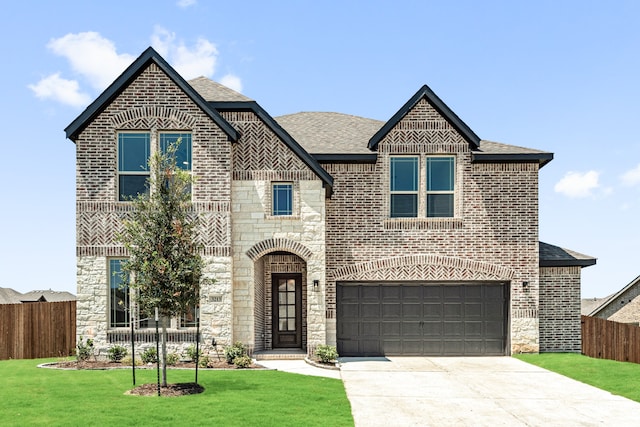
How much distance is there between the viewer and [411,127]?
63.0 feet

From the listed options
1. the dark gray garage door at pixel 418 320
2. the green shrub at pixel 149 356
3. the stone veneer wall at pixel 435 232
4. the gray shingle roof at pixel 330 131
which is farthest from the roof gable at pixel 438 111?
the green shrub at pixel 149 356

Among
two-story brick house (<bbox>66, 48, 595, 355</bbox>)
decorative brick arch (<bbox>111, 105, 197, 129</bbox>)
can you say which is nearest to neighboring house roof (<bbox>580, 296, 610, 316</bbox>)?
two-story brick house (<bbox>66, 48, 595, 355</bbox>)

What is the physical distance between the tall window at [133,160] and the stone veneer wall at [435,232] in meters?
5.80

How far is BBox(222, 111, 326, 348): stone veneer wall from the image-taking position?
1756 cm

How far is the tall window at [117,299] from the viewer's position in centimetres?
1697

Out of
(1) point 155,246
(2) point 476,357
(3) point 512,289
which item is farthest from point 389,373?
(1) point 155,246

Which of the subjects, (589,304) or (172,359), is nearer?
(172,359)

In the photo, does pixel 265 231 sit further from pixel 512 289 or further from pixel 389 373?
pixel 512 289

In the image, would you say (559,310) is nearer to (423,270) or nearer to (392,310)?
(423,270)

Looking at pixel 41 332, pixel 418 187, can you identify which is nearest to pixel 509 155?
pixel 418 187

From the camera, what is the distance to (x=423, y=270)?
19094 millimetres

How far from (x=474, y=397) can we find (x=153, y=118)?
38.4 ft

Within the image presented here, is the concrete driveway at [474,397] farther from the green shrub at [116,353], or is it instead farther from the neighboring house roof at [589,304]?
the neighboring house roof at [589,304]

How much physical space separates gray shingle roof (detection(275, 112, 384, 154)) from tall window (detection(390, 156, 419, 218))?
3.78 ft
